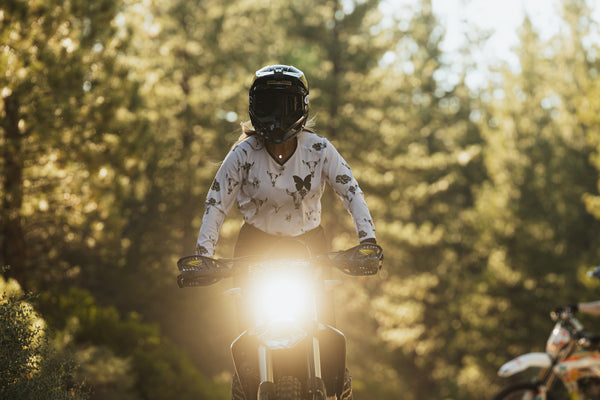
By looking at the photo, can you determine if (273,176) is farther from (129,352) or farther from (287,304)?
(129,352)

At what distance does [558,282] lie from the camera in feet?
77.9

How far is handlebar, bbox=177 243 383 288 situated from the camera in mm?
3320

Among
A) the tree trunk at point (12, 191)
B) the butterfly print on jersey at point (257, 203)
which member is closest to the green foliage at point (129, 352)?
the tree trunk at point (12, 191)

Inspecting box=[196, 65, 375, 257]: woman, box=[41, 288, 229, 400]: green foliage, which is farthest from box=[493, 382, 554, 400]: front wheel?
box=[41, 288, 229, 400]: green foliage

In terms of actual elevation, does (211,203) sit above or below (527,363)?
above

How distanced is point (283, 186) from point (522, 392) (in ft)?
14.2

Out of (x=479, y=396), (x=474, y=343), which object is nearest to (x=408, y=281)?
(x=474, y=343)

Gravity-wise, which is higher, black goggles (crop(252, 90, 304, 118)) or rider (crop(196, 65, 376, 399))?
black goggles (crop(252, 90, 304, 118))

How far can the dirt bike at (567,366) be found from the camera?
6789 millimetres

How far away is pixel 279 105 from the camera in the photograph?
398cm

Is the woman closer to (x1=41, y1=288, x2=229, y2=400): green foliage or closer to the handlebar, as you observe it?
the handlebar

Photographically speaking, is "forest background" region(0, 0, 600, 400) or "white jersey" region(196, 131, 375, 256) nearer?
"white jersey" region(196, 131, 375, 256)

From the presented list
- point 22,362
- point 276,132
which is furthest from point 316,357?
point 22,362

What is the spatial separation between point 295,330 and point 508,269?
23953 mm
